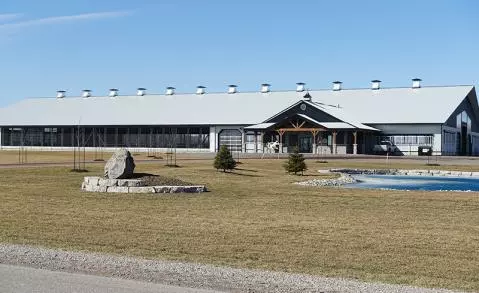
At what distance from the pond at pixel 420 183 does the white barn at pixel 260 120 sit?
1040 inches

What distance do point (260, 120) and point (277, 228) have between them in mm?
56687

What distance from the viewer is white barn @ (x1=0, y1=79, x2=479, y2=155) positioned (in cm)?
6619

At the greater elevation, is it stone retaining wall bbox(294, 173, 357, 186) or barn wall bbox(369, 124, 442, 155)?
barn wall bbox(369, 124, 442, 155)

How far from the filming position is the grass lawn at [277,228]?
1041 cm

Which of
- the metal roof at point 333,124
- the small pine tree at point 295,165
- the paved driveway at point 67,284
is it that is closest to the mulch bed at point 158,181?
the small pine tree at point 295,165

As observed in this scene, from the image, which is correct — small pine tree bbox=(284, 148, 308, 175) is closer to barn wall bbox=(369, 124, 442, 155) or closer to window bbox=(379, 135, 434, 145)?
barn wall bbox=(369, 124, 442, 155)

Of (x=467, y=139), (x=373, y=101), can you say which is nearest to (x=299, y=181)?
(x=373, y=101)

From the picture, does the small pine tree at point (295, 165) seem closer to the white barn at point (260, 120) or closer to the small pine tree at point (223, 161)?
the small pine tree at point (223, 161)

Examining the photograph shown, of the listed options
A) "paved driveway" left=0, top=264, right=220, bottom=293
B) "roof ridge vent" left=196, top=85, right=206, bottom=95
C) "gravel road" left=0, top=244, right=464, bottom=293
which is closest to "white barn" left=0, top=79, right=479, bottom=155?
"roof ridge vent" left=196, top=85, right=206, bottom=95

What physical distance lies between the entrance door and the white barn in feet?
0.33

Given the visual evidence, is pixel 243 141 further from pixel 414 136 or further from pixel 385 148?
pixel 414 136

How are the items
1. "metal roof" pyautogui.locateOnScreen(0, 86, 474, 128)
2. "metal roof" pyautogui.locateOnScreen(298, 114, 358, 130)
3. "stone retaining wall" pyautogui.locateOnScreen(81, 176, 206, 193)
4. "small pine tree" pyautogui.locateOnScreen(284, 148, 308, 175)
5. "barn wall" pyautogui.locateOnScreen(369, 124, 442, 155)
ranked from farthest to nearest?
"metal roof" pyautogui.locateOnScreen(0, 86, 474, 128), "barn wall" pyautogui.locateOnScreen(369, 124, 442, 155), "metal roof" pyautogui.locateOnScreen(298, 114, 358, 130), "small pine tree" pyautogui.locateOnScreen(284, 148, 308, 175), "stone retaining wall" pyautogui.locateOnScreen(81, 176, 206, 193)

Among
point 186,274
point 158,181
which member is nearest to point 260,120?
point 158,181

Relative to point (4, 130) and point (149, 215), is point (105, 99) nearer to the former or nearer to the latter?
point (4, 130)
